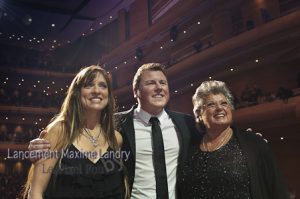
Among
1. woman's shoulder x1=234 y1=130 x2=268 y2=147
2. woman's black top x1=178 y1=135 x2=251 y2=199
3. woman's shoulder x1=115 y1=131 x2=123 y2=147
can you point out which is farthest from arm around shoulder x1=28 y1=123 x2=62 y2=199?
woman's shoulder x1=234 y1=130 x2=268 y2=147

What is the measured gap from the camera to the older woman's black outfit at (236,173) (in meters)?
2.02

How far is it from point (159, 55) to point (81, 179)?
1333 centimetres

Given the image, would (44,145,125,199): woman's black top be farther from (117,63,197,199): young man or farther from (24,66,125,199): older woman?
(117,63,197,199): young man

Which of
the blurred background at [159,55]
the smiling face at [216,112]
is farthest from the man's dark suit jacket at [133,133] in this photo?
the blurred background at [159,55]

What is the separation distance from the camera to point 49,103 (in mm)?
18391

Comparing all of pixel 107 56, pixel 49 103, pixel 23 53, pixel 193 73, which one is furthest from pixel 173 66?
pixel 23 53

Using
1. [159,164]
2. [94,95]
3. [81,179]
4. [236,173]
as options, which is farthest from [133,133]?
[236,173]

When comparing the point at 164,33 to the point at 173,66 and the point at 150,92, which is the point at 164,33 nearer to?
the point at 173,66

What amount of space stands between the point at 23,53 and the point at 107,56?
728 centimetres

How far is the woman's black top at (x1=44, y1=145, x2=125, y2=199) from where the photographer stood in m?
1.97

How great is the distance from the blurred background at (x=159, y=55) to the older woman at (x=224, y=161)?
287cm

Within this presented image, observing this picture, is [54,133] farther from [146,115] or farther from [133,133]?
[146,115]

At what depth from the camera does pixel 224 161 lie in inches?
85.0

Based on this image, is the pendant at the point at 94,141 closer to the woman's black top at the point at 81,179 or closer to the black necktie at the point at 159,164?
the woman's black top at the point at 81,179
